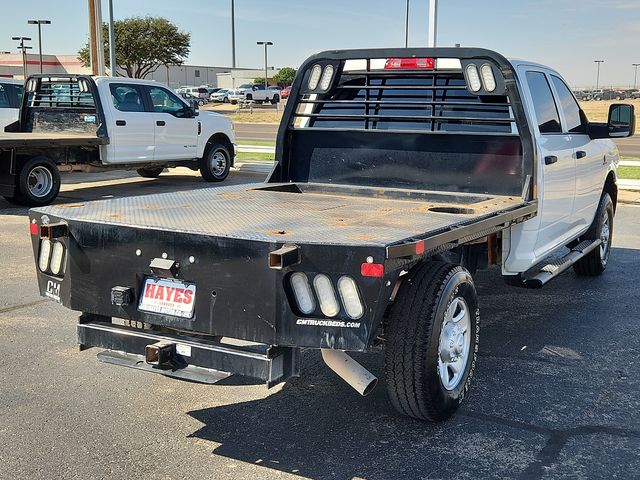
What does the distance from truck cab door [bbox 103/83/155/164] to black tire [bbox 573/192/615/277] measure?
8306 mm

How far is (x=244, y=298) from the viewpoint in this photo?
11.8ft

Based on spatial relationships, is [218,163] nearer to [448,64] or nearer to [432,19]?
[432,19]

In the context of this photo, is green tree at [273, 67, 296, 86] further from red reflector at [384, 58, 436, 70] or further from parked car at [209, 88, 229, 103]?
red reflector at [384, 58, 436, 70]

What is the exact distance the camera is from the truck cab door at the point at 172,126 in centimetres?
1419

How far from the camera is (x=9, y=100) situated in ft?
52.3

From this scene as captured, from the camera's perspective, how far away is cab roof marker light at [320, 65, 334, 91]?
609 centimetres

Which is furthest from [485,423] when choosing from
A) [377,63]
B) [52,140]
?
[52,140]

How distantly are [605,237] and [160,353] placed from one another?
538 centimetres

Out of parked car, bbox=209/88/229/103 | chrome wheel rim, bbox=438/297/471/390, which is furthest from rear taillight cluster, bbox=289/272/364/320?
parked car, bbox=209/88/229/103

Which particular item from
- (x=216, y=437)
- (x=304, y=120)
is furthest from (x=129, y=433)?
(x=304, y=120)

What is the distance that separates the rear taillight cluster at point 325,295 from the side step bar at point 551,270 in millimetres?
2560

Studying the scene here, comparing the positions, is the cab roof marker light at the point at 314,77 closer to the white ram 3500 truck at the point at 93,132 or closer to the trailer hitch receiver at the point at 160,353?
the trailer hitch receiver at the point at 160,353

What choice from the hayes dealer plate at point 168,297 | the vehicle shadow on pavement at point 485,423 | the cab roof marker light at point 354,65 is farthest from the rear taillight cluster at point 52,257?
the cab roof marker light at point 354,65

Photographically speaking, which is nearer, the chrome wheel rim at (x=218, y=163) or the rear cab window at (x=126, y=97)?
the rear cab window at (x=126, y=97)
